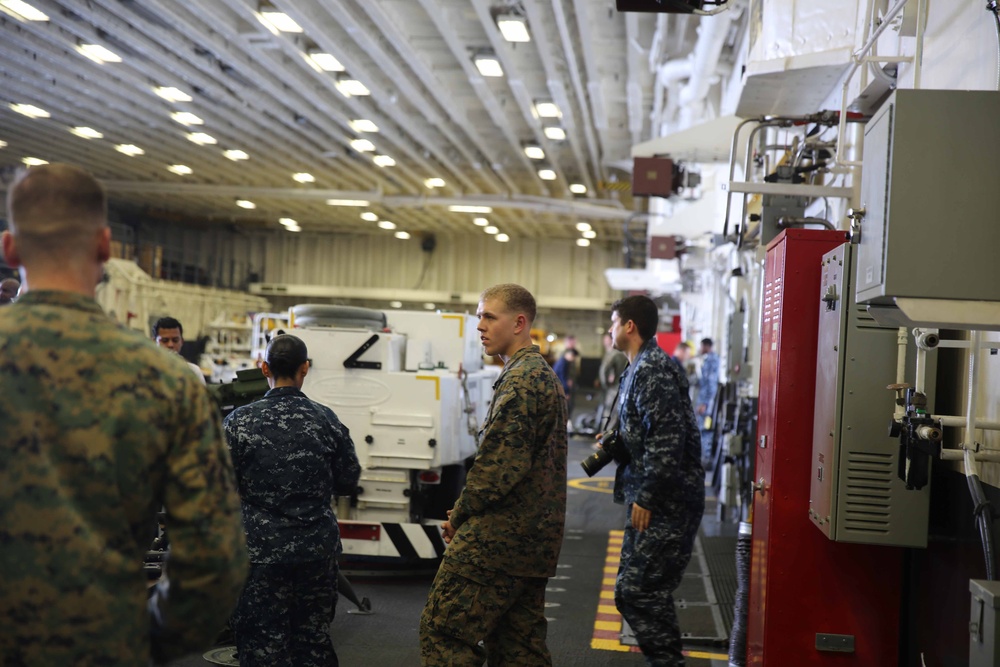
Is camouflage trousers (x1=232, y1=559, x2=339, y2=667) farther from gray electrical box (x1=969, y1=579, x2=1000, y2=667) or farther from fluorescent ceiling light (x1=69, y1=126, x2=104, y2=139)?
fluorescent ceiling light (x1=69, y1=126, x2=104, y2=139)

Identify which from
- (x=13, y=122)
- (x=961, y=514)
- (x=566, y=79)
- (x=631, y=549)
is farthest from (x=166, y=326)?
(x=13, y=122)

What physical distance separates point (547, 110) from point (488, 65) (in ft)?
8.88

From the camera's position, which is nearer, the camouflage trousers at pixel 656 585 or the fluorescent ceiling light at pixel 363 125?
the camouflage trousers at pixel 656 585

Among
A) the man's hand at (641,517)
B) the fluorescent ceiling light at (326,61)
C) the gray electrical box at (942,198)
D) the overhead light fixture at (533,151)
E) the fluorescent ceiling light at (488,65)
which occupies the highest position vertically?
the overhead light fixture at (533,151)

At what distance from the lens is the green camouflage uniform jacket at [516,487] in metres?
3.46

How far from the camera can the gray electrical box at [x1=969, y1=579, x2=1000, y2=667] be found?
236 centimetres

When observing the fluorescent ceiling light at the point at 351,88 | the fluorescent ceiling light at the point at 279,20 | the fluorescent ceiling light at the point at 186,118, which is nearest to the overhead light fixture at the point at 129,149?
the fluorescent ceiling light at the point at 186,118

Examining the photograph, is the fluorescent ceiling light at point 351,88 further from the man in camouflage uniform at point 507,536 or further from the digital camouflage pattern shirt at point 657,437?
the man in camouflage uniform at point 507,536

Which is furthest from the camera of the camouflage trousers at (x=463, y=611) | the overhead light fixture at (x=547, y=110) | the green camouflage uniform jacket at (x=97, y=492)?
the overhead light fixture at (x=547, y=110)

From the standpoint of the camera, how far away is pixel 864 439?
3.59 meters

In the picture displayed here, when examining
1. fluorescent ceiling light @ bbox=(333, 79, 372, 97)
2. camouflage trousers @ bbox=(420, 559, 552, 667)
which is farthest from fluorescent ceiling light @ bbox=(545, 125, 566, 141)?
camouflage trousers @ bbox=(420, 559, 552, 667)

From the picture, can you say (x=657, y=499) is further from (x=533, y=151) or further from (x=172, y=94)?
(x=533, y=151)

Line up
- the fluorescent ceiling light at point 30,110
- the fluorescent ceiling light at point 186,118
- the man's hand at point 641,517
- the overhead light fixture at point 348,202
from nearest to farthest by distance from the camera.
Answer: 1. the man's hand at point 641,517
2. the fluorescent ceiling light at point 186,118
3. the fluorescent ceiling light at point 30,110
4. the overhead light fixture at point 348,202

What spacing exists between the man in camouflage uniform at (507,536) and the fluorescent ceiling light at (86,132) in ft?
50.0
